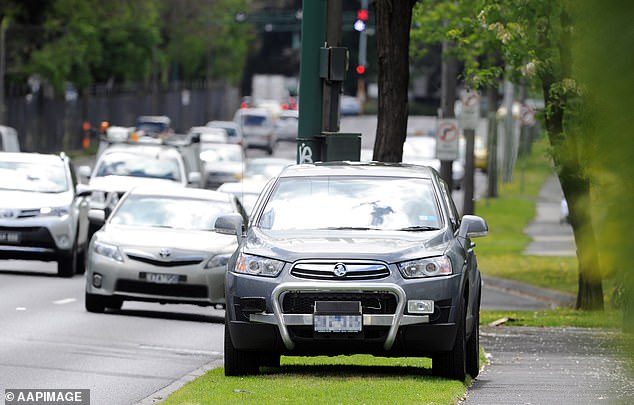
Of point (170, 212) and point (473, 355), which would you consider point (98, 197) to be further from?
point (473, 355)

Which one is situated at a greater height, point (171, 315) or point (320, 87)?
point (320, 87)

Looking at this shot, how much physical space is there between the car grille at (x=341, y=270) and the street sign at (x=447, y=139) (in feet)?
76.6

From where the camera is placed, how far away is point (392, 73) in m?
18.6

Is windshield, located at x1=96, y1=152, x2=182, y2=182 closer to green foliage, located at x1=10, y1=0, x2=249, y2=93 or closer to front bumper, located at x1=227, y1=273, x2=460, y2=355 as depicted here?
front bumper, located at x1=227, y1=273, x2=460, y2=355

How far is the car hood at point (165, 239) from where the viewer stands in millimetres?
17328

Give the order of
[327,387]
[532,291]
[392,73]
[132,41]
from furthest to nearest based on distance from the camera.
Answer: [132,41]
[532,291]
[392,73]
[327,387]

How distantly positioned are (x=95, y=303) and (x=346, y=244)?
7.61 metres

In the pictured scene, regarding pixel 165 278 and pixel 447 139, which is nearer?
pixel 165 278

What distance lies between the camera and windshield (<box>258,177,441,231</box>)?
36.4 ft

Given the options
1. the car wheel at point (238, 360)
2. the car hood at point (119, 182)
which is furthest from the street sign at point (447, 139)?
the car wheel at point (238, 360)

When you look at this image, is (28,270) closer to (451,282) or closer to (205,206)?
(205,206)

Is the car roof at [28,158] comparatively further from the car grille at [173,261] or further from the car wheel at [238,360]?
the car wheel at [238,360]

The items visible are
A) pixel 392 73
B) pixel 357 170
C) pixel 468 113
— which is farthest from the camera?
pixel 468 113

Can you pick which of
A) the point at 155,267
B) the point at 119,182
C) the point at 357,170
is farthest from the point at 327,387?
the point at 119,182
